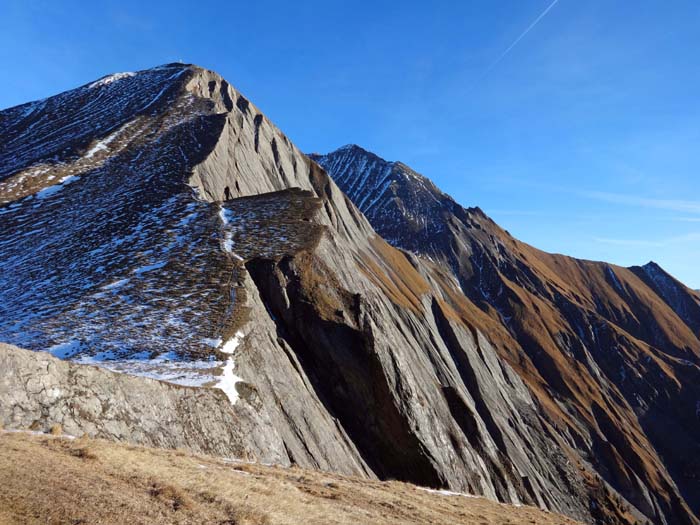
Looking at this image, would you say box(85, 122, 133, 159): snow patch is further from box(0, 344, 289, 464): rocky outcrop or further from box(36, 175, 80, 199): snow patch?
box(0, 344, 289, 464): rocky outcrop

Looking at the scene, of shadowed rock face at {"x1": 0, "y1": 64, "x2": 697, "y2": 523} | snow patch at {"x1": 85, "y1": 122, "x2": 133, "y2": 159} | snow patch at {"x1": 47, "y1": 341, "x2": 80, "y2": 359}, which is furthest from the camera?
snow patch at {"x1": 85, "y1": 122, "x2": 133, "y2": 159}

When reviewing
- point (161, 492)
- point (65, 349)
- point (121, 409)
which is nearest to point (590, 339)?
point (65, 349)

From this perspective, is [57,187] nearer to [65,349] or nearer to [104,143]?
[104,143]

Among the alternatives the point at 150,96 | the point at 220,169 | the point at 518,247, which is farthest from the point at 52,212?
the point at 518,247

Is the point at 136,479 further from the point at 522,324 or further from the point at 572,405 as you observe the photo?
the point at 522,324

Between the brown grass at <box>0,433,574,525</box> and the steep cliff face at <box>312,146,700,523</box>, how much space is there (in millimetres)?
82835

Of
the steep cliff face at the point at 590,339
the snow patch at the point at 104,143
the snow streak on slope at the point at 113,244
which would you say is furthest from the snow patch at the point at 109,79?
the steep cliff face at the point at 590,339

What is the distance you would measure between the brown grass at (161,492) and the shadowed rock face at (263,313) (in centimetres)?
296

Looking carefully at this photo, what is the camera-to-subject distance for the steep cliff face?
91062 millimetres

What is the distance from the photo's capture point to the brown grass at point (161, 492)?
9.10 meters

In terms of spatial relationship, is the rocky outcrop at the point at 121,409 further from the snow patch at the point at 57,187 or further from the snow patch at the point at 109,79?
the snow patch at the point at 109,79

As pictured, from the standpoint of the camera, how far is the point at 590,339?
134625 millimetres

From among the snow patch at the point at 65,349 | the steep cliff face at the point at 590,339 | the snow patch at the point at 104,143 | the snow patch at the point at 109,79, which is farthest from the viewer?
the snow patch at the point at 109,79

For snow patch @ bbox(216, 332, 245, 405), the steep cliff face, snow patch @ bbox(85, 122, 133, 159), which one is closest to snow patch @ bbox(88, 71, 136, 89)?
snow patch @ bbox(85, 122, 133, 159)
